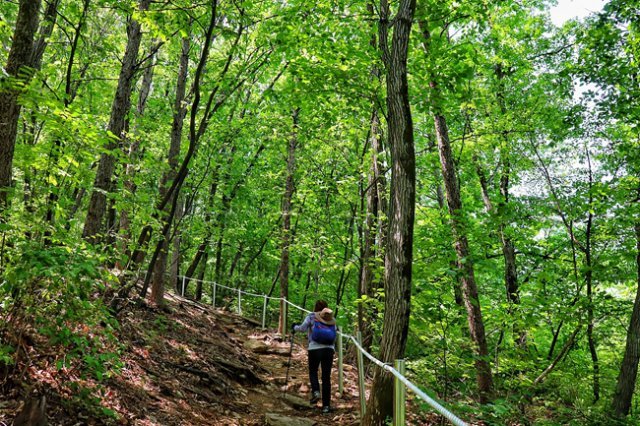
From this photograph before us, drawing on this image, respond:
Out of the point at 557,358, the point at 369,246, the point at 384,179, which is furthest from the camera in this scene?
the point at 384,179

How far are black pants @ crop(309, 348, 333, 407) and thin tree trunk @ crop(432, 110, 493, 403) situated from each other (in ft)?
7.79

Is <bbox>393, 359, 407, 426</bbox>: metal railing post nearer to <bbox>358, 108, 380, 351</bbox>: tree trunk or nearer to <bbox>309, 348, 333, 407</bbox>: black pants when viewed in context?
<bbox>309, 348, 333, 407</bbox>: black pants

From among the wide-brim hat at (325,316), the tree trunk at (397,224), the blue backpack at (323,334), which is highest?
the tree trunk at (397,224)

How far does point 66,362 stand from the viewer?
4250 millimetres

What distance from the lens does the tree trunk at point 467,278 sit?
25.5ft

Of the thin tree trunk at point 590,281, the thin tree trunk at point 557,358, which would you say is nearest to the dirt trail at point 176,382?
the thin tree trunk at point 557,358

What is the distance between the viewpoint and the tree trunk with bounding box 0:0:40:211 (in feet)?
15.1

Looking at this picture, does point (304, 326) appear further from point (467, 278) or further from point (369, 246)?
point (467, 278)

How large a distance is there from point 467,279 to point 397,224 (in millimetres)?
3453

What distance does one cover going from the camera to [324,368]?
746cm

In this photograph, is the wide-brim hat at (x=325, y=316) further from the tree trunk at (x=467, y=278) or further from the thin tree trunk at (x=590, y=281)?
the thin tree trunk at (x=590, y=281)

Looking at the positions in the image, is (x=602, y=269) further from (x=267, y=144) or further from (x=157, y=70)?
(x=157, y=70)

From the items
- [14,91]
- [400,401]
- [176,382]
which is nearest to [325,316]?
[176,382]

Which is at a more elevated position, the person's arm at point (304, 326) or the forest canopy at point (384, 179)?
the forest canopy at point (384, 179)
